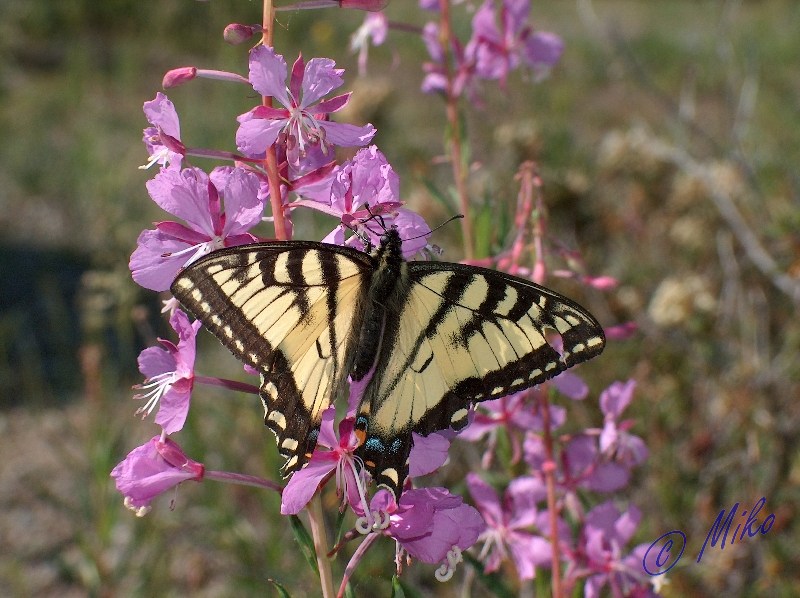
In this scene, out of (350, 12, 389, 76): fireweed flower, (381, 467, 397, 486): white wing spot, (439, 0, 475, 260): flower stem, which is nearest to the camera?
(381, 467, 397, 486): white wing spot

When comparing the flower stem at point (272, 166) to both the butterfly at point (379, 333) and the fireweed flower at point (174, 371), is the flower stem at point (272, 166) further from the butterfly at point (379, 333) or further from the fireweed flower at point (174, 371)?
the fireweed flower at point (174, 371)

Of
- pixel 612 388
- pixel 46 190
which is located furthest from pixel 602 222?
pixel 46 190

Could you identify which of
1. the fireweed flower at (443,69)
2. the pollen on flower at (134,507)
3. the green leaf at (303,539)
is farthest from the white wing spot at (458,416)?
the fireweed flower at (443,69)

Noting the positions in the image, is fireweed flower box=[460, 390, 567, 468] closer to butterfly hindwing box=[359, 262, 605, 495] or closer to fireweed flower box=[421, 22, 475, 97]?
butterfly hindwing box=[359, 262, 605, 495]

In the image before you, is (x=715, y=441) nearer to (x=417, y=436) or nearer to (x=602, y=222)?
(x=602, y=222)

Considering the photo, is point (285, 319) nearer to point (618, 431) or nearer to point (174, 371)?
point (174, 371)

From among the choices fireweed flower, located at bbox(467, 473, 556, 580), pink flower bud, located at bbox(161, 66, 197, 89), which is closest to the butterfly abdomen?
pink flower bud, located at bbox(161, 66, 197, 89)
